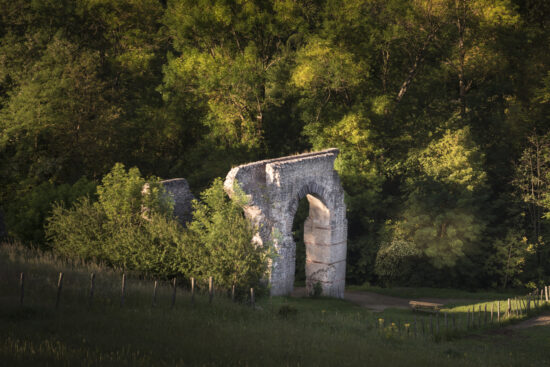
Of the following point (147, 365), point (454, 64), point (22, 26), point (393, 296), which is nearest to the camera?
point (147, 365)

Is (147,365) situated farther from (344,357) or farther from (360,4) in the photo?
(360,4)

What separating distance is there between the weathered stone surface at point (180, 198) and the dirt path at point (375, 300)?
6.71 m

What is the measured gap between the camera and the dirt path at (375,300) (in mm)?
29752

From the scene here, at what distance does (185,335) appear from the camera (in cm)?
1472

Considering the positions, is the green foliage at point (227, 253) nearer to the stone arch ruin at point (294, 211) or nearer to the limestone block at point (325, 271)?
the stone arch ruin at point (294, 211)

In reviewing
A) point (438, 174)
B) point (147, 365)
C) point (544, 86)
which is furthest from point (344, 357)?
point (544, 86)

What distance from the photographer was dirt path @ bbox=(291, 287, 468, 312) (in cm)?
2975

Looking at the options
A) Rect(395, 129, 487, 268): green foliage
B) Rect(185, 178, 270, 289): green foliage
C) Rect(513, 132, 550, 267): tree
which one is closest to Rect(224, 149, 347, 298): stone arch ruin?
Rect(185, 178, 270, 289): green foliage

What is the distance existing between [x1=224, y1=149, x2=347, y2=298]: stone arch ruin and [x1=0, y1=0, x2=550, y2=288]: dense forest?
547 cm

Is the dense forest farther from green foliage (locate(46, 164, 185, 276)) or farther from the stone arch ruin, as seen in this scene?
green foliage (locate(46, 164, 185, 276))

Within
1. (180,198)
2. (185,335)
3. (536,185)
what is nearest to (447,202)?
(536,185)

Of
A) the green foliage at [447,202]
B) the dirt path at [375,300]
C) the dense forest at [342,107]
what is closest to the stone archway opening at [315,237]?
the dirt path at [375,300]

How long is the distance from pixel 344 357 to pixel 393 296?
18.7 meters

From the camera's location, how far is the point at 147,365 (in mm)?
11805
